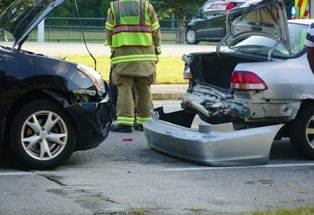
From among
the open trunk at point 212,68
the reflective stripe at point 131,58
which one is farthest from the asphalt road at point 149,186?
the reflective stripe at point 131,58

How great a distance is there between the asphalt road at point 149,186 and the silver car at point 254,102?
8.4 inches

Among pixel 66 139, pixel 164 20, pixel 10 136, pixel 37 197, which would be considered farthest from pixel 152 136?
pixel 164 20

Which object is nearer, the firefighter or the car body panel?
the car body panel

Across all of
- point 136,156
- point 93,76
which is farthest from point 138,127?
point 93,76

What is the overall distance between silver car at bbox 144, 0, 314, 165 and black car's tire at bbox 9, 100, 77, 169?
1172 mm

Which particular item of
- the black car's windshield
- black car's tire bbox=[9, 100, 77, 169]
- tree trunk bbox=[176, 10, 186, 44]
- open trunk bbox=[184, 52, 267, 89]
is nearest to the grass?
open trunk bbox=[184, 52, 267, 89]

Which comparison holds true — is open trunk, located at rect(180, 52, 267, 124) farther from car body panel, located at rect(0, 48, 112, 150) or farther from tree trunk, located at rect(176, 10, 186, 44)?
tree trunk, located at rect(176, 10, 186, 44)

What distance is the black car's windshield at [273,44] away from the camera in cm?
753

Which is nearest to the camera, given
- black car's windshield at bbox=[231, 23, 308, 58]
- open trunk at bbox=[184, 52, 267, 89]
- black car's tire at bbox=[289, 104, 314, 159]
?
black car's tire at bbox=[289, 104, 314, 159]

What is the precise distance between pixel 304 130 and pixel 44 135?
9.01 ft

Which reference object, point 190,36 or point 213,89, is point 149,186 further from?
point 190,36

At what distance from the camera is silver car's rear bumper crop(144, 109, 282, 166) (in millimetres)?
6969

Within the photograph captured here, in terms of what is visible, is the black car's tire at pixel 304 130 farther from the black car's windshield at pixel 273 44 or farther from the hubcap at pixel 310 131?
the black car's windshield at pixel 273 44

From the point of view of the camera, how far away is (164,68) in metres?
18.2
